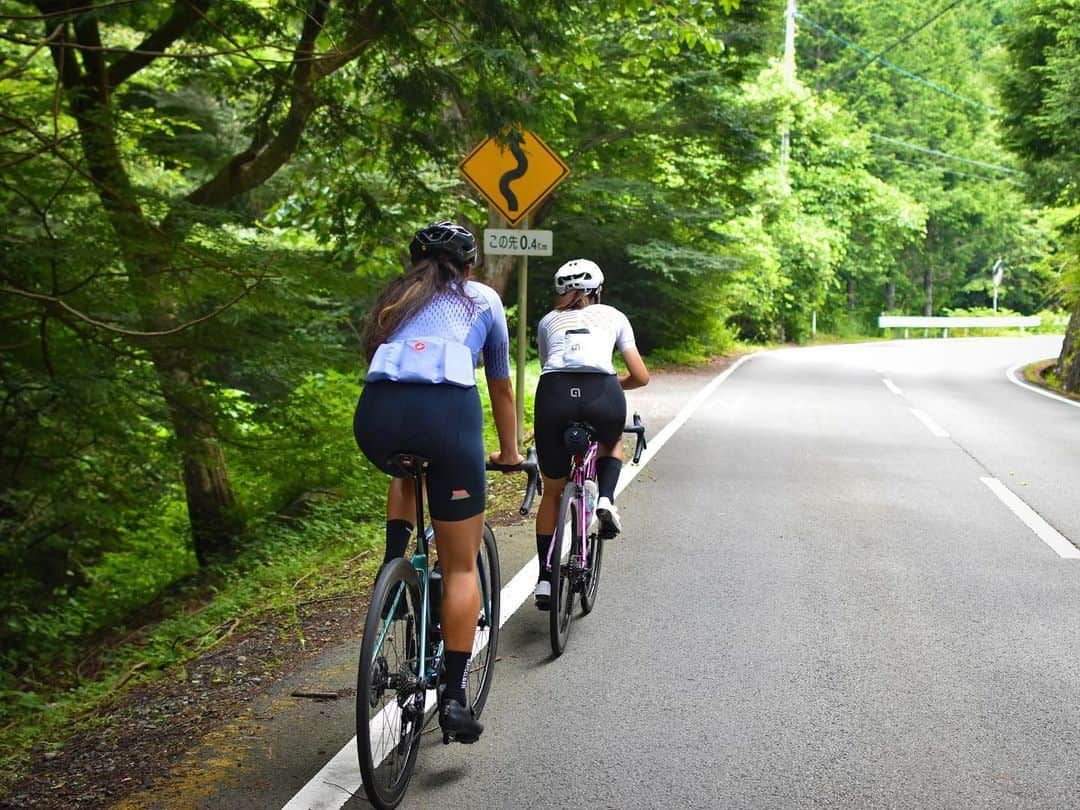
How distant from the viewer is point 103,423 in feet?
22.9

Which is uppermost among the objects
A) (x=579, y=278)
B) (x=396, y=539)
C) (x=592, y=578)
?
(x=579, y=278)

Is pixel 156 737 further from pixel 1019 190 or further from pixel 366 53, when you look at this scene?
pixel 1019 190

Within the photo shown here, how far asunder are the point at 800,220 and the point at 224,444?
3484cm

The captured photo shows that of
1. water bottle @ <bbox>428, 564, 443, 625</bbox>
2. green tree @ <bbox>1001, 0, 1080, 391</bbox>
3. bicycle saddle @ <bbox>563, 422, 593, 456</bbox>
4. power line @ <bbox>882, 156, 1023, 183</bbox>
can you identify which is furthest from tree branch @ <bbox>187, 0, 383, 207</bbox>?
power line @ <bbox>882, 156, 1023, 183</bbox>

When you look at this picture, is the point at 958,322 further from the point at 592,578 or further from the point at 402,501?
the point at 402,501

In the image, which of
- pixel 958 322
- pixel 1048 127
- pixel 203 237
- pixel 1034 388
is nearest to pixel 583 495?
pixel 203 237

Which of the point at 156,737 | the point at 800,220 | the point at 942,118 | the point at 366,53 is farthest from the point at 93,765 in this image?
the point at 942,118

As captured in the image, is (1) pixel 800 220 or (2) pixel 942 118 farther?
(2) pixel 942 118

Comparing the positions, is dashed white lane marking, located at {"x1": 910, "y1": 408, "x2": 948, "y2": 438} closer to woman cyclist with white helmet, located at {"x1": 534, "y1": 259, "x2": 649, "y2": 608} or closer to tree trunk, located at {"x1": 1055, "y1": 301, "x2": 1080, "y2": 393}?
tree trunk, located at {"x1": 1055, "y1": 301, "x2": 1080, "y2": 393}

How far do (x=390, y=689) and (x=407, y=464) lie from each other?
0.74 metres

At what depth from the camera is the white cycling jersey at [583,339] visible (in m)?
5.54

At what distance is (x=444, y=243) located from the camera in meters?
3.82

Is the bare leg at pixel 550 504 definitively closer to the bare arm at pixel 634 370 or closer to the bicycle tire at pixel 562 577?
the bicycle tire at pixel 562 577

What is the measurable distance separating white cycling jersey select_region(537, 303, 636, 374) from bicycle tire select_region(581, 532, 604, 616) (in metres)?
0.95
